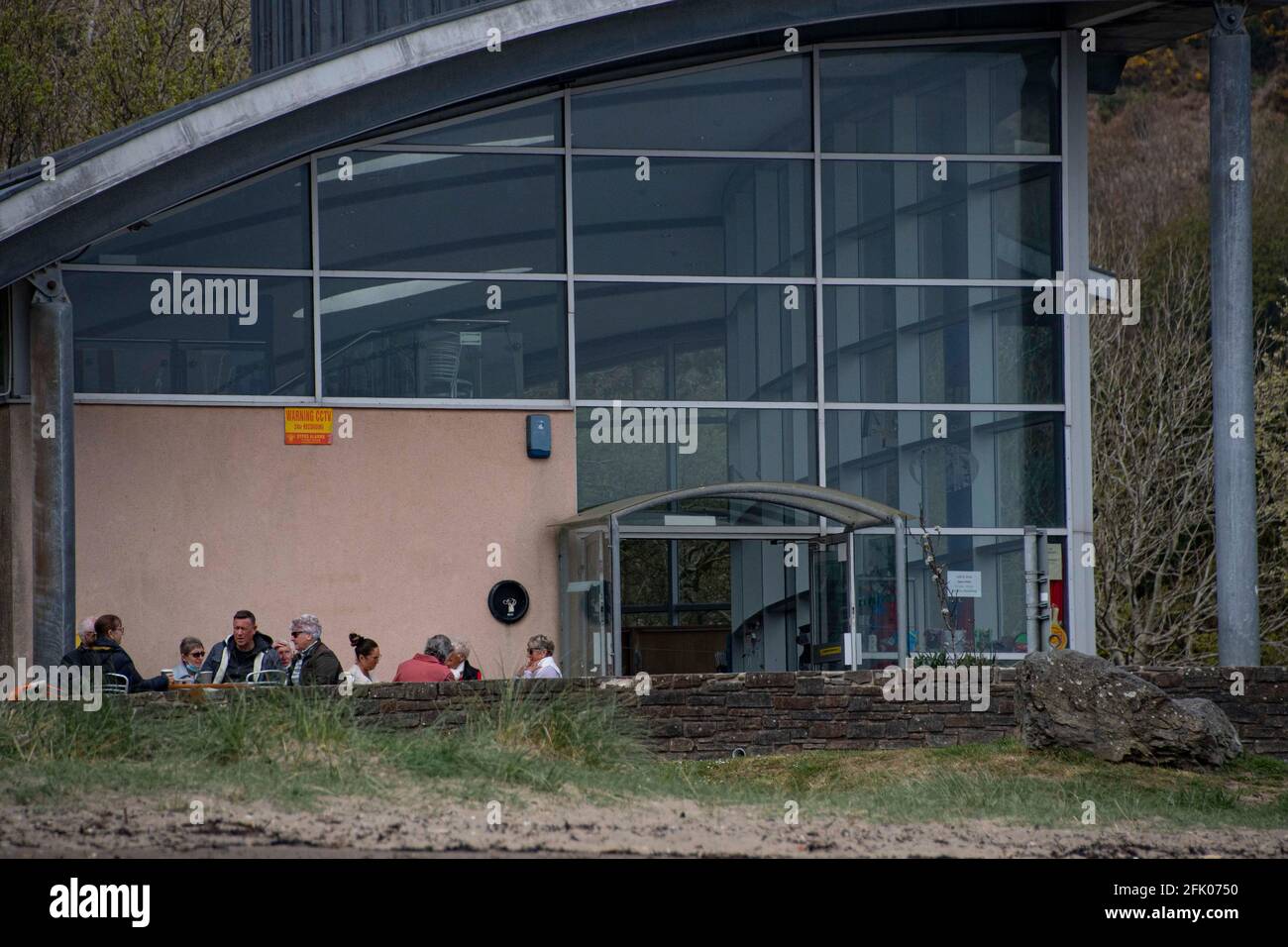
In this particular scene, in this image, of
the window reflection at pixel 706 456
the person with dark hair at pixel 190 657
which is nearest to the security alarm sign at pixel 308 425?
the window reflection at pixel 706 456

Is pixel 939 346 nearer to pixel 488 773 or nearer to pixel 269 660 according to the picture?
pixel 269 660

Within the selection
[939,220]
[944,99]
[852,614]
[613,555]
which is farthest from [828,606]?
[944,99]

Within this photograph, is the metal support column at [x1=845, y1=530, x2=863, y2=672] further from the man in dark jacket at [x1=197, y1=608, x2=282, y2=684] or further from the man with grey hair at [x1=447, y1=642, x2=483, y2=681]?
the man in dark jacket at [x1=197, y1=608, x2=282, y2=684]

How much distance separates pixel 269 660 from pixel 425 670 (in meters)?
1.29

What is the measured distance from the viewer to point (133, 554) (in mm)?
17500

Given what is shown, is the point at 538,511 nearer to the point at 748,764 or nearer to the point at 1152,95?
the point at 748,764

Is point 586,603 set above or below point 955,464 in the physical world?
below

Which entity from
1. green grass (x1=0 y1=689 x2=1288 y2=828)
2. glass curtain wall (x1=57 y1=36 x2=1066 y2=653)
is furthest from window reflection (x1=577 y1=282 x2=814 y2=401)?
green grass (x1=0 y1=689 x2=1288 y2=828)

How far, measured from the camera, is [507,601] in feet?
60.0

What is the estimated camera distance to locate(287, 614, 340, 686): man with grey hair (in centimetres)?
1292

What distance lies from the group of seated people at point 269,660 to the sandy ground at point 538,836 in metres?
4.36

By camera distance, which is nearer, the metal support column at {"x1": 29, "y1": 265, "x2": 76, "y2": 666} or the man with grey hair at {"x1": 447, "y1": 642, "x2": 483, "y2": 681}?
the man with grey hair at {"x1": 447, "y1": 642, "x2": 483, "y2": 681}

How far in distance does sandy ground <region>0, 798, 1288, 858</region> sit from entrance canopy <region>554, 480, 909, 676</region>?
782 centimetres
